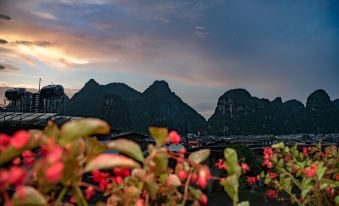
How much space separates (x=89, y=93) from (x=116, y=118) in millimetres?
44466

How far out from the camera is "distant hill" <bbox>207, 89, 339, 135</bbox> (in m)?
170

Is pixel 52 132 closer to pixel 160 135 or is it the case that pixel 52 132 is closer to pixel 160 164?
pixel 160 135

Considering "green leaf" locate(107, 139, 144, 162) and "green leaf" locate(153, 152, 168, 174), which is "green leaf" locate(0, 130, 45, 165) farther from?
"green leaf" locate(153, 152, 168, 174)

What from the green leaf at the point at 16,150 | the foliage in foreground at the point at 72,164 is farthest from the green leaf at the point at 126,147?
the green leaf at the point at 16,150

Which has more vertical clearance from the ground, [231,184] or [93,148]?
[93,148]

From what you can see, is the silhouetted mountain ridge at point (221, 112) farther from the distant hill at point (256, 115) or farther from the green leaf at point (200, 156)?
the green leaf at point (200, 156)

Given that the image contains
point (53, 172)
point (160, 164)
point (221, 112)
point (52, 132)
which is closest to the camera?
point (53, 172)

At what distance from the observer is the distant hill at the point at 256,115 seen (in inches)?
6678

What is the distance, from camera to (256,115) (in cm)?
17162

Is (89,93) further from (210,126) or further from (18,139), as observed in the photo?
(18,139)

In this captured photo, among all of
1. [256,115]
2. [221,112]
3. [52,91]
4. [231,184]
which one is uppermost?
[221,112]

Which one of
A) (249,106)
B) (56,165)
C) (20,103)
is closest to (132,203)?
(56,165)

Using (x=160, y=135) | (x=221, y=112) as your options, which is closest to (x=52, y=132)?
(x=160, y=135)

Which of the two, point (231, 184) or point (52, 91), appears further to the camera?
point (52, 91)
